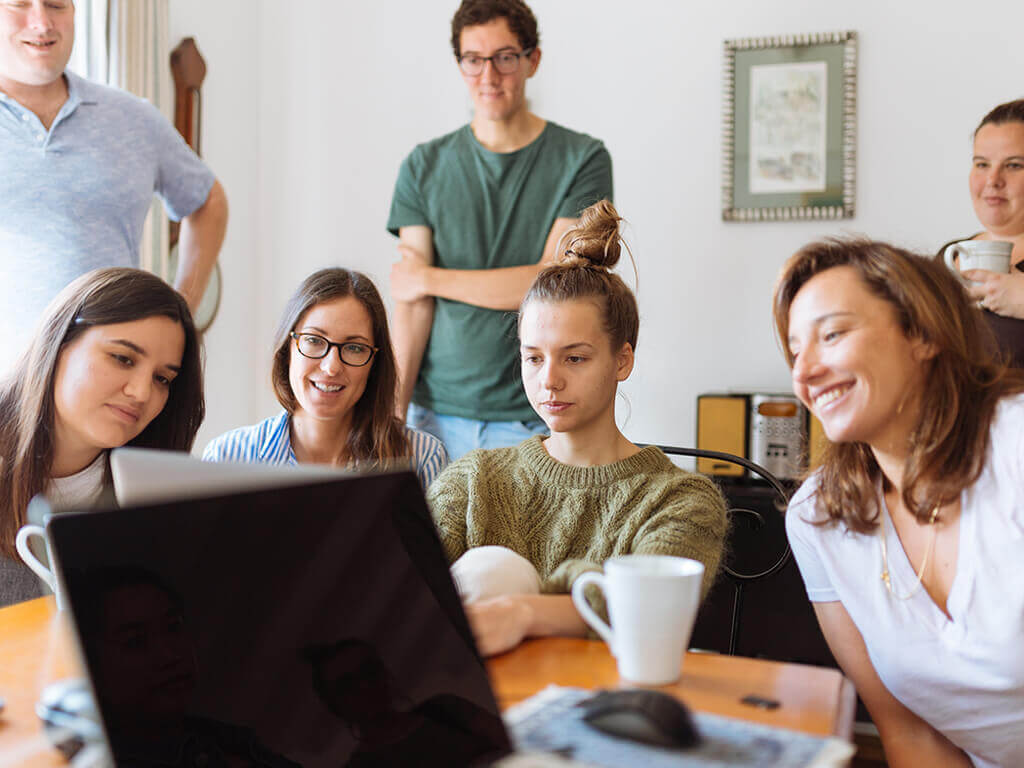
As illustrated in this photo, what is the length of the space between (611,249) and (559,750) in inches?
43.0

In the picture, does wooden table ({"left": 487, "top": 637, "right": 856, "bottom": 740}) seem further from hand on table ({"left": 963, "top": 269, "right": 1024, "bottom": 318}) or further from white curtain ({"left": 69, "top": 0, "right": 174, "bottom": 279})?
white curtain ({"left": 69, "top": 0, "right": 174, "bottom": 279})

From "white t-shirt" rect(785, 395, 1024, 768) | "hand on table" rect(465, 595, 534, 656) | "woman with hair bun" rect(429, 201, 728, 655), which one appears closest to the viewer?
"hand on table" rect(465, 595, 534, 656)

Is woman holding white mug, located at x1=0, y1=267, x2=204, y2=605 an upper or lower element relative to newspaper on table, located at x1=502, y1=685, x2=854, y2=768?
upper

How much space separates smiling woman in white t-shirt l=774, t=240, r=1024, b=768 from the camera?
1.12 m

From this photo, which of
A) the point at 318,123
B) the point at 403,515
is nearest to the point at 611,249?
the point at 403,515

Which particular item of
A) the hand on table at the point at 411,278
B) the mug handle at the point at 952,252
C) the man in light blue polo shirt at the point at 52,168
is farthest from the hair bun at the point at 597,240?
the man in light blue polo shirt at the point at 52,168

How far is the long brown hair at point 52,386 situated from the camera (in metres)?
1.49

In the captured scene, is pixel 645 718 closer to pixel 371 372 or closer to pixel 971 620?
pixel 971 620

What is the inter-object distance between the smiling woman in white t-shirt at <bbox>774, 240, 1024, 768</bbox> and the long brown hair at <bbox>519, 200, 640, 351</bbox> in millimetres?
413

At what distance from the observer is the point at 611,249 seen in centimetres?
166

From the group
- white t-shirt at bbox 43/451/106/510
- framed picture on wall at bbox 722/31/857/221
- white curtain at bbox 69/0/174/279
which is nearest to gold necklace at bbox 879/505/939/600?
white t-shirt at bbox 43/451/106/510

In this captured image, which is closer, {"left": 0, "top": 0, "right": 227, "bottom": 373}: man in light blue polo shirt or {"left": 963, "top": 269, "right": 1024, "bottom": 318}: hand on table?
{"left": 963, "top": 269, "right": 1024, "bottom": 318}: hand on table

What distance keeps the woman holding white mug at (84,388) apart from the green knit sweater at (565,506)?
51cm

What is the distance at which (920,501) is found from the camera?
1.20m
